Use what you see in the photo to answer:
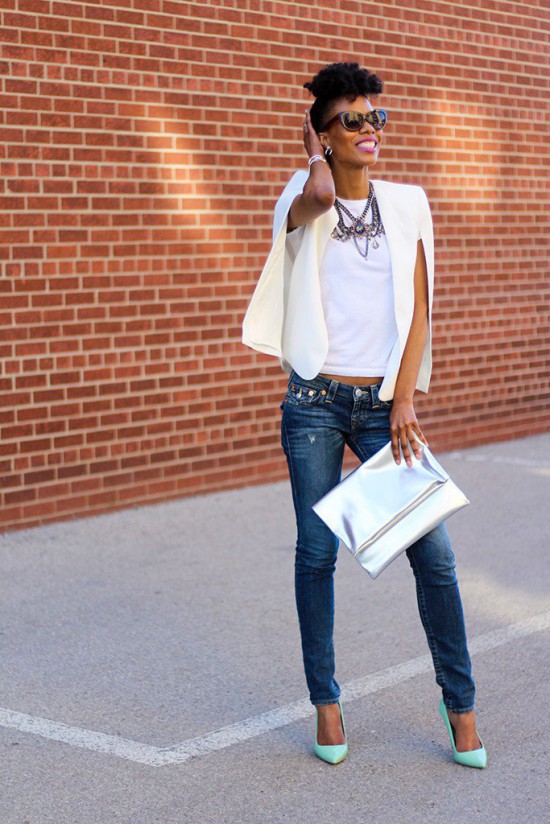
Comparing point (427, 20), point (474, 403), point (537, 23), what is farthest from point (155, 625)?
point (537, 23)

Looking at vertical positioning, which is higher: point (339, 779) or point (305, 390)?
point (305, 390)

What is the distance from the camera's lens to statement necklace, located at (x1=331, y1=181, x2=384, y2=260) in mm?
3963

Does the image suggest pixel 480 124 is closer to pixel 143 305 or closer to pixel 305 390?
pixel 143 305

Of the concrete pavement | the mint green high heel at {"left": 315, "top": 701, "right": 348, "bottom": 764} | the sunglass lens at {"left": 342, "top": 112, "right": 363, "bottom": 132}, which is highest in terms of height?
the sunglass lens at {"left": 342, "top": 112, "right": 363, "bottom": 132}

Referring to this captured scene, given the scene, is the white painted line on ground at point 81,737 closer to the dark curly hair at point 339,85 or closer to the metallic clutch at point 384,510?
the metallic clutch at point 384,510

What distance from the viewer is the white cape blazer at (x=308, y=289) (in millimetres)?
3906

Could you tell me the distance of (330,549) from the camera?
4000 mm

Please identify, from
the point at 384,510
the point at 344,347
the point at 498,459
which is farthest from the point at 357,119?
the point at 498,459

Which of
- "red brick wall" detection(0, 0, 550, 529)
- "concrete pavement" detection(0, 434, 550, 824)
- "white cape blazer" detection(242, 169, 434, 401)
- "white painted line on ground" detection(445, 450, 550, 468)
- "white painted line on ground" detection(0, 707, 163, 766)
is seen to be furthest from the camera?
"white painted line on ground" detection(445, 450, 550, 468)

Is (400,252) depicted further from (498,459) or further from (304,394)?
(498,459)

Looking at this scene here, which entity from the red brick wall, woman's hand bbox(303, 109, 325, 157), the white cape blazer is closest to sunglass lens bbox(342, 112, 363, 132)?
woman's hand bbox(303, 109, 325, 157)

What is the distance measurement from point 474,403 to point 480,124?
2.20 meters

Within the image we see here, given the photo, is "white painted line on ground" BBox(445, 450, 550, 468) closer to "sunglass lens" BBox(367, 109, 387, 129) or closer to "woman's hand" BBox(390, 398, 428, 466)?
"woman's hand" BBox(390, 398, 428, 466)

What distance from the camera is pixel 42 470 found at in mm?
7305
